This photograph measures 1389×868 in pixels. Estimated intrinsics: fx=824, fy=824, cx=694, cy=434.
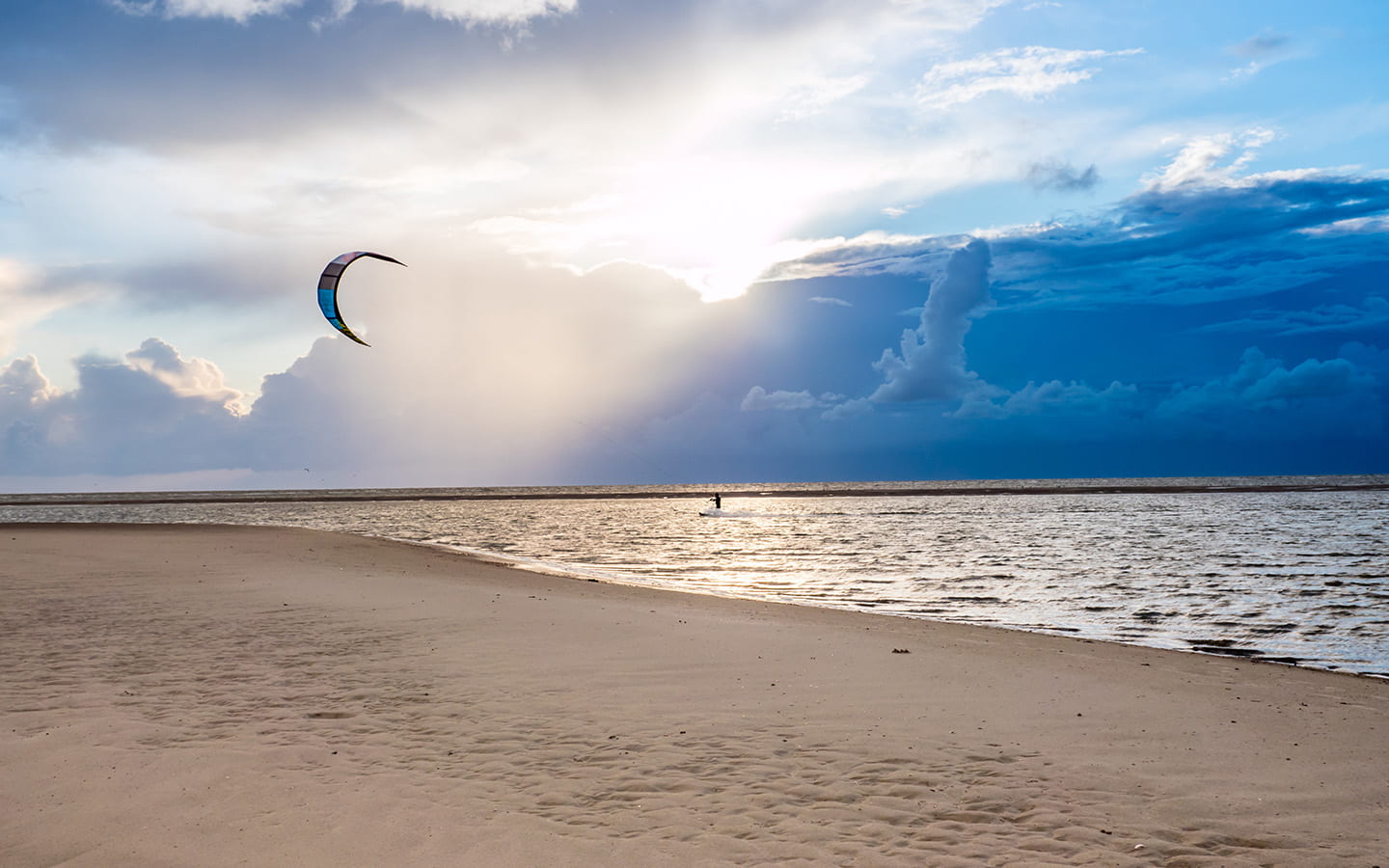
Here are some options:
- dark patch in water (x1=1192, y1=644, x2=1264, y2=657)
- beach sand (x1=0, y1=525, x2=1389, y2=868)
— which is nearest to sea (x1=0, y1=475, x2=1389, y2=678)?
dark patch in water (x1=1192, y1=644, x2=1264, y2=657)

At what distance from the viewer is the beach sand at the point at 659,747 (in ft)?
20.3

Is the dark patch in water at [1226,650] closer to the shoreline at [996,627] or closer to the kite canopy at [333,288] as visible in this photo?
the shoreline at [996,627]

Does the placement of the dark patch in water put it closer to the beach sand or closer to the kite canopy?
the beach sand

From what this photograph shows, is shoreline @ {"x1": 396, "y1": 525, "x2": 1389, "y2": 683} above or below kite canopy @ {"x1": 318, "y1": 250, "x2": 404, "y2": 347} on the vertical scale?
below

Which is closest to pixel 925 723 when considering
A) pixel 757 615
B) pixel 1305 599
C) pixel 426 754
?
pixel 426 754

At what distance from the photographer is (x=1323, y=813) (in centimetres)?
674

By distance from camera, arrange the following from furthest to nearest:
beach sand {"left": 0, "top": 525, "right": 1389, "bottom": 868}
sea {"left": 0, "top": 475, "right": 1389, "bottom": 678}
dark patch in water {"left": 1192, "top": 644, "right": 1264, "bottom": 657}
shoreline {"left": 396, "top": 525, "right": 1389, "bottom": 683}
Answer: sea {"left": 0, "top": 475, "right": 1389, "bottom": 678}, dark patch in water {"left": 1192, "top": 644, "right": 1264, "bottom": 657}, shoreline {"left": 396, "top": 525, "right": 1389, "bottom": 683}, beach sand {"left": 0, "top": 525, "right": 1389, "bottom": 868}

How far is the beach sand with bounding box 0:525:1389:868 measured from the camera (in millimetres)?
6176

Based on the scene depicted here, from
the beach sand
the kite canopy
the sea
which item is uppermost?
the kite canopy

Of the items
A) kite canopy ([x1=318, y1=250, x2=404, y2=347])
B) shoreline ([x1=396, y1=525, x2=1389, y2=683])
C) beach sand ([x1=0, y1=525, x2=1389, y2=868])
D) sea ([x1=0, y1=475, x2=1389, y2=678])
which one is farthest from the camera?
kite canopy ([x1=318, y1=250, x2=404, y2=347])

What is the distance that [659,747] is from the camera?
8234 millimetres

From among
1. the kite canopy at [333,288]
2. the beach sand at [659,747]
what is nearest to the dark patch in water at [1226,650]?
the beach sand at [659,747]

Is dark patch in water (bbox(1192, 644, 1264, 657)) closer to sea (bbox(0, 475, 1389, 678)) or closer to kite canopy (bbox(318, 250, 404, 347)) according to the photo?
sea (bbox(0, 475, 1389, 678))

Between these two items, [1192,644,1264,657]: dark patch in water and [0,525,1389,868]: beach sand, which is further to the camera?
[1192,644,1264,657]: dark patch in water
